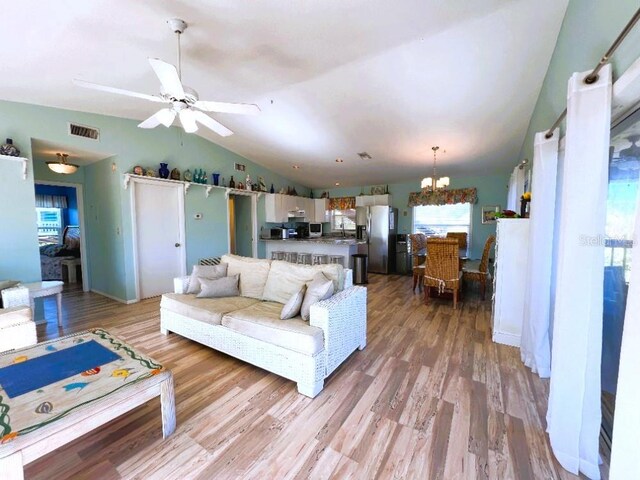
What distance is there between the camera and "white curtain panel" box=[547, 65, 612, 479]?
4.26ft

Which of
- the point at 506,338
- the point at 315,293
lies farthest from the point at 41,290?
the point at 506,338

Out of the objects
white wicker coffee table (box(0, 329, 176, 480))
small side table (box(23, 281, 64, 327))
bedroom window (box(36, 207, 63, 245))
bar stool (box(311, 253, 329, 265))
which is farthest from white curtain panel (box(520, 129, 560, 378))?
bedroom window (box(36, 207, 63, 245))

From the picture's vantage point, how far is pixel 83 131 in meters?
3.83

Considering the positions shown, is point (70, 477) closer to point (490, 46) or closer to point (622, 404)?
point (622, 404)

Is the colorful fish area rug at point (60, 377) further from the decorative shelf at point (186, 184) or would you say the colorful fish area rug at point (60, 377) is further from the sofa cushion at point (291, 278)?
the decorative shelf at point (186, 184)

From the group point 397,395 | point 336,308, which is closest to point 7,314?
point 336,308

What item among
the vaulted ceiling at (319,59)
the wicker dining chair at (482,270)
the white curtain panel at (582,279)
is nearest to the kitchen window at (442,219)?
the vaulted ceiling at (319,59)

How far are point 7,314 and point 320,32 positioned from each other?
12.3ft

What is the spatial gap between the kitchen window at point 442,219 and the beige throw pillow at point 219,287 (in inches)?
212

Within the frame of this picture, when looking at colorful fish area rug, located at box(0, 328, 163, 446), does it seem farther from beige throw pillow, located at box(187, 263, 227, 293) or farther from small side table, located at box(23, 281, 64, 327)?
small side table, located at box(23, 281, 64, 327)

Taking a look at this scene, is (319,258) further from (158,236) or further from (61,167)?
(61,167)

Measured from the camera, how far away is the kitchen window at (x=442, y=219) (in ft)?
21.4

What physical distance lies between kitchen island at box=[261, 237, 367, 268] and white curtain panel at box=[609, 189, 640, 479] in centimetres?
469

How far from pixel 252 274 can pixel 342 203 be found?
5.12 meters
